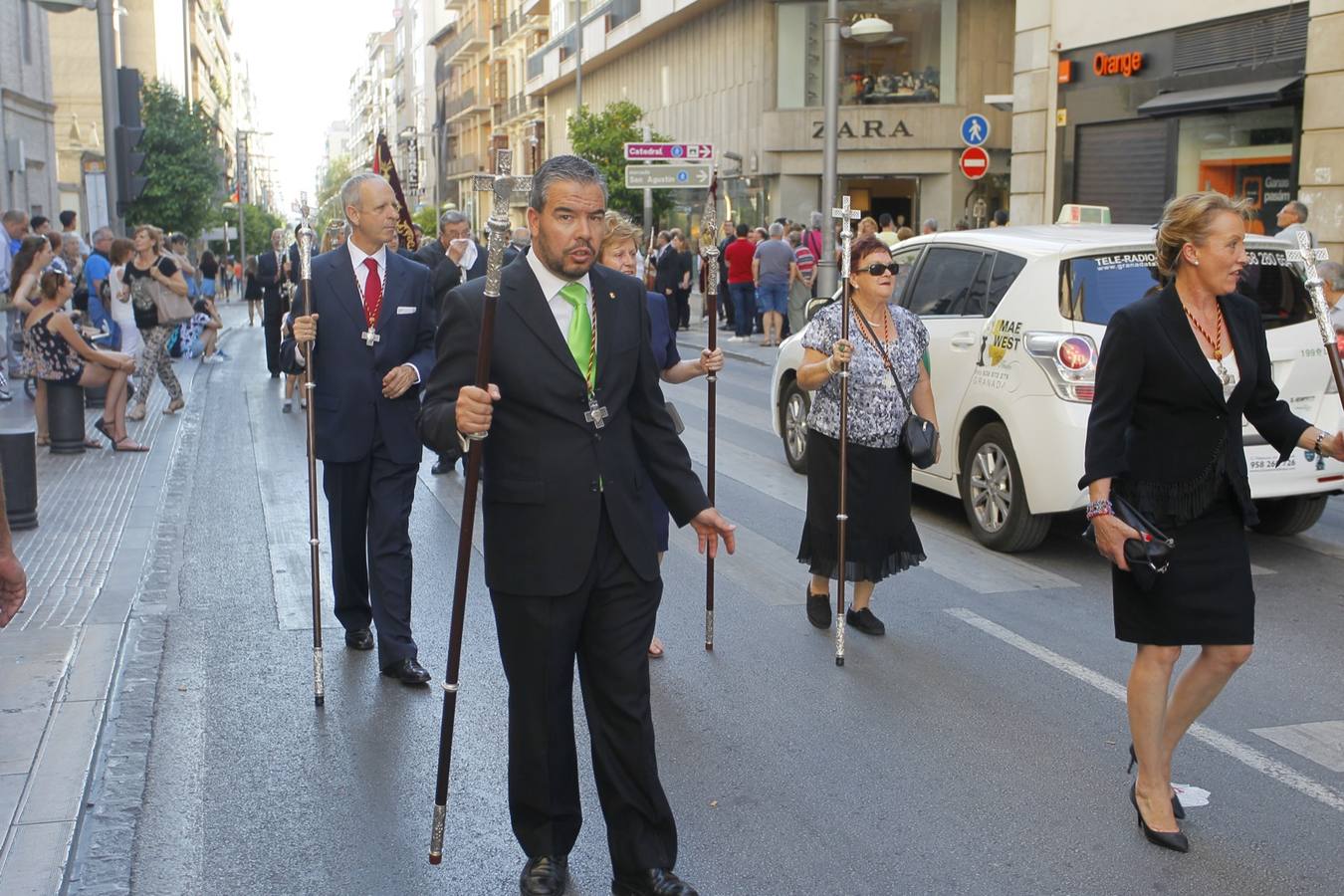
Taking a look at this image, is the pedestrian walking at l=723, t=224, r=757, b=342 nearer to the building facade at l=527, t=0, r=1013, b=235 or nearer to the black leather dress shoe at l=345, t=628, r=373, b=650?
the building facade at l=527, t=0, r=1013, b=235

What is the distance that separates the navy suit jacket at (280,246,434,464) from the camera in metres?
6.50

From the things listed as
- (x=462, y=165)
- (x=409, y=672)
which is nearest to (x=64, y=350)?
(x=409, y=672)

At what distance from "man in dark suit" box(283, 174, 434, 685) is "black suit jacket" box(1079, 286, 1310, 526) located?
10.1ft

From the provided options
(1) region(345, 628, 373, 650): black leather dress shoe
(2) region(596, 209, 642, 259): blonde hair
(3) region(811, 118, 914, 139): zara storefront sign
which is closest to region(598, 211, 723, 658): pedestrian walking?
(2) region(596, 209, 642, 259): blonde hair

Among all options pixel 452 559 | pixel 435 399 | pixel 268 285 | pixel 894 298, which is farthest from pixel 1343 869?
pixel 268 285

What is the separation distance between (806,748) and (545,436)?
6.81ft

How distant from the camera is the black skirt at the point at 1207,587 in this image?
452cm

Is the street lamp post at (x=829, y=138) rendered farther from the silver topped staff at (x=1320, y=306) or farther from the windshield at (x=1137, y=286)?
the silver topped staff at (x=1320, y=306)

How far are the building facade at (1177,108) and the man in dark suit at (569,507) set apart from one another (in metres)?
14.6

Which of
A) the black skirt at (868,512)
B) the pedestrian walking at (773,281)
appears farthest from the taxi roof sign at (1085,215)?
the pedestrian walking at (773,281)

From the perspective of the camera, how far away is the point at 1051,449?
27.0 ft

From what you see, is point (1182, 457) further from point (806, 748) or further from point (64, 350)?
point (64, 350)

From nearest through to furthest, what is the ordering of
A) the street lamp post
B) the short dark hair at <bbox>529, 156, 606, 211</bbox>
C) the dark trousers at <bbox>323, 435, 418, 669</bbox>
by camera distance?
the short dark hair at <bbox>529, 156, 606, 211</bbox>
the dark trousers at <bbox>323, 435, 418, 669</bbox>
the street lamp post

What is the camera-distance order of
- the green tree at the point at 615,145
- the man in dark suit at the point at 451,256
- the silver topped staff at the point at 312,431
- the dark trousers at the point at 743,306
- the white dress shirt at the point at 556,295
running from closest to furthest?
the white dress shirt at the point at 556,295
the silver topped staff at the point at 312,431
the man in dark suit at the point at 451,256
the dark trousers at the point at 743,306
the green tree at the point at 615,145
